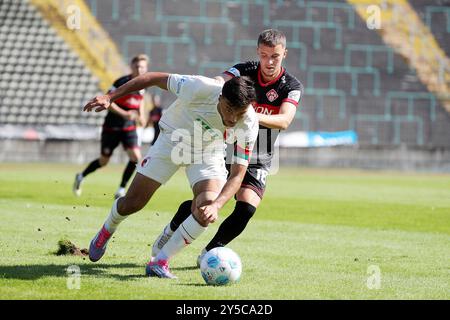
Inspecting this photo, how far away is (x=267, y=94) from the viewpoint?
7996mm

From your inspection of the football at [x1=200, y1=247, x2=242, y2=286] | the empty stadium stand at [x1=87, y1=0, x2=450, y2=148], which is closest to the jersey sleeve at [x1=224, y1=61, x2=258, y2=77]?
the football at [x1=200, y1=247, x2=242, y2=286]

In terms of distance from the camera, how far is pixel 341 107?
33031mm

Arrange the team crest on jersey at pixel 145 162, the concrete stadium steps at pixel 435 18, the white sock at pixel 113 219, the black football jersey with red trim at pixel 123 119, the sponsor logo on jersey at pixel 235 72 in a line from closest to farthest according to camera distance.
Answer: the team crest on jersey at pixel 145 162
the white sock at pixel 113 219
the sponsor logo on jersey at pixel 235 72
the black football jersey with red trim at pixel 123 119
the concrete stadium steps at pixel 435 18

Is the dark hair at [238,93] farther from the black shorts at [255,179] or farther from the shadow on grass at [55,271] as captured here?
the shadow on grass at [55,271]

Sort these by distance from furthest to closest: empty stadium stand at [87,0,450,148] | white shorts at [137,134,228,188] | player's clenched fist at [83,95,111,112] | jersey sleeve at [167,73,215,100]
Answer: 1. empty stadium stand at [87,0,450,148]
2. white shorts at [137,134,228,188]
3. jersey sleeve at [167,73,215,100]
4. player's clenched fist at [83,95,111,112]

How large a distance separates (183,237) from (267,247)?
2.48 metres

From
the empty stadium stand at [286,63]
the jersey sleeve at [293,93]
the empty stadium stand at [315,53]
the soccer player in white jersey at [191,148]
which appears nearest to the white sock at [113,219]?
the soccer player in white jersey at [191,148]

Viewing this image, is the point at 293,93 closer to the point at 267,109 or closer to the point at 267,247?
the point at 267,109

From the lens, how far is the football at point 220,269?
655cm

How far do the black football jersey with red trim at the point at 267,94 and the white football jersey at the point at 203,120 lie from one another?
89cm

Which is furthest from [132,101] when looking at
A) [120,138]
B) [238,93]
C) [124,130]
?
[238,93]

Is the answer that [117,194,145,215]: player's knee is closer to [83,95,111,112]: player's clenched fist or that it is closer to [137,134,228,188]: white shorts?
[137,134,228,188]: white shorts

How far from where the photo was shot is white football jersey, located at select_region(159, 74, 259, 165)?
260 inches
